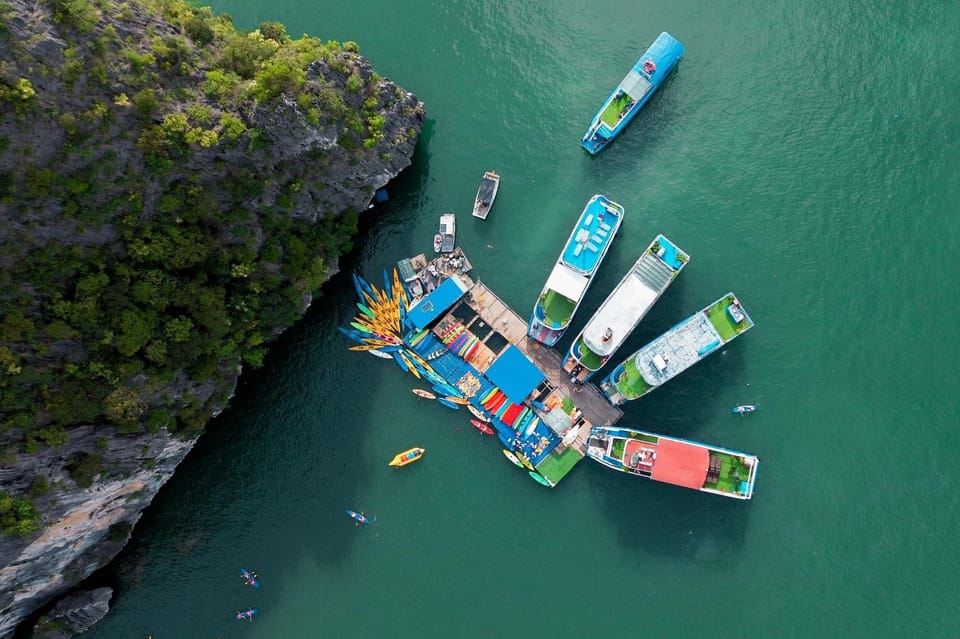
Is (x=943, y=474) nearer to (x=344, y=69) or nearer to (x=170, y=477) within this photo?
(x=344, y=69)

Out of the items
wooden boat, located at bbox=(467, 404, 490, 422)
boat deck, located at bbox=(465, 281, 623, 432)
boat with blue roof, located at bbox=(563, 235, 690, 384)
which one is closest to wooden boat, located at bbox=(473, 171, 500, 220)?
boat deck, located at bbox=(465, 281, 623, 432)

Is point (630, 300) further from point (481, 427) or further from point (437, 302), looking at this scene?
point (481, 427)

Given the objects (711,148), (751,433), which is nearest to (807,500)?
(751,433)

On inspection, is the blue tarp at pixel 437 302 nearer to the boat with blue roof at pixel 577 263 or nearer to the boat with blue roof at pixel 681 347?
the boat with blue roof at pixel 577 263

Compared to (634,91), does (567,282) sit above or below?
below

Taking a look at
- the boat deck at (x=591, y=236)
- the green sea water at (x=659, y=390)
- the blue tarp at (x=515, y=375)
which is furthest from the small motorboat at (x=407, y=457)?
the boat deck at (x=591, y=236)

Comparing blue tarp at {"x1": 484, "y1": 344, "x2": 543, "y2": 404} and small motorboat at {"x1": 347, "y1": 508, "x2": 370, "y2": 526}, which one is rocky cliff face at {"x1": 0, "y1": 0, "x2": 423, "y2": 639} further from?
blue tarp at {"x1": 484, "y1": 344, "x2": 543, "y2": 404}

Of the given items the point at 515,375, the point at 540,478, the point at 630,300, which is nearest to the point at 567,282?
the point at 630,300
